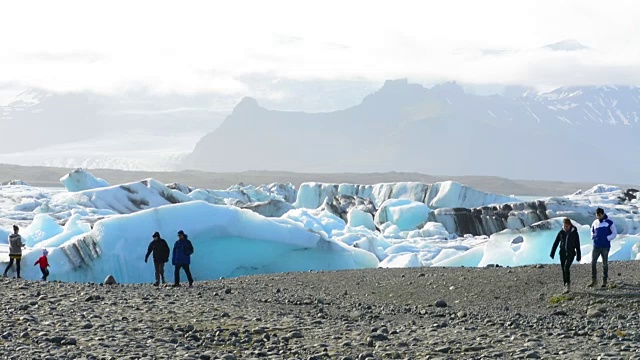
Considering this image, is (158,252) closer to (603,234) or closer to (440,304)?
(440,304)

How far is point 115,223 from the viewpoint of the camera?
78.6 feet

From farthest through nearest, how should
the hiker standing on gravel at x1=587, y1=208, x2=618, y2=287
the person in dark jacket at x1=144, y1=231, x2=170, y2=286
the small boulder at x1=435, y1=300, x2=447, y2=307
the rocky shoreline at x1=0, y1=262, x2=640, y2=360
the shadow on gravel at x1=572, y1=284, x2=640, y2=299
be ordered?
1. the person in dark jacket at x1=144, y1=231, x2=170, y2=286
2. the small boulder at x1=435, y1=300, x2=447, y2=307
3. the hiker standing on gravel at x1=587, y1=208, x2=618, y2=287
4. the shadow on gravel at x1=572, y1=284, x2=640, y2=299
5. the rocky shoreline at x1=0, y1=262, x2=640, y2=360

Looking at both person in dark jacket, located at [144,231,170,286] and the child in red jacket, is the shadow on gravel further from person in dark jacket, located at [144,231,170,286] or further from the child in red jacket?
the child in red jacket

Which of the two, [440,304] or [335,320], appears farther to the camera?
[440,304]

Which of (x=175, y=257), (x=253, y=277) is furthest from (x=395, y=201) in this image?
(x=175, y=257)

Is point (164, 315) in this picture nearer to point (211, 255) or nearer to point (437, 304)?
point (437, 304)

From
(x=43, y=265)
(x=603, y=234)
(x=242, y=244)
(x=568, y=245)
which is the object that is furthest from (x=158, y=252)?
(x=242, y=244)

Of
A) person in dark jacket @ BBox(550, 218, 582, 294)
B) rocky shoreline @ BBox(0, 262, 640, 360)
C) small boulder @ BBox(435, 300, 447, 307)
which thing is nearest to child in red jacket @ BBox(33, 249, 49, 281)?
rocky shoreline @ BBox(0, 262, 640, 360)

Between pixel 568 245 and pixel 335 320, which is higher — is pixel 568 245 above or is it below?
above

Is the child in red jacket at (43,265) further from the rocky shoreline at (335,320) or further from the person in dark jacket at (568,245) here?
the person in dark jacket at (568,245)

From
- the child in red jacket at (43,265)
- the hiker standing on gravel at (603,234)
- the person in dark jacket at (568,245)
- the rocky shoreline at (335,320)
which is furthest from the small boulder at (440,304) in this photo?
the child in red jacket at (43,265)

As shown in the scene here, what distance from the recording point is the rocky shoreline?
972cm

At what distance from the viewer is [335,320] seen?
490 inches

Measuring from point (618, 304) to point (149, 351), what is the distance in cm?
778
